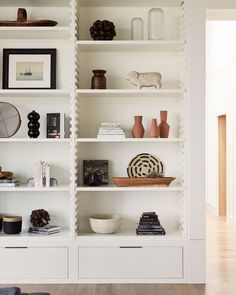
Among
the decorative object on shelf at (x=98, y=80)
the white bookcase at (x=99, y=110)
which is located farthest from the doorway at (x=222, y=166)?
the decorative object on shelf at (x=98, y=80)

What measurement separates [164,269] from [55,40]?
7.42ft

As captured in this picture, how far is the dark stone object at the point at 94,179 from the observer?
168 inches

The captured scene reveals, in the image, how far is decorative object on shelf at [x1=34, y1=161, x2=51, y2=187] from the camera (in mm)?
4160

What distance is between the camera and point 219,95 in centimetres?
884

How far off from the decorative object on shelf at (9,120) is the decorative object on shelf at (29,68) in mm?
190

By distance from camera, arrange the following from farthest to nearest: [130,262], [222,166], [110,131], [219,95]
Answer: [222,166] < [219,95] < [110,131] < [130,262]

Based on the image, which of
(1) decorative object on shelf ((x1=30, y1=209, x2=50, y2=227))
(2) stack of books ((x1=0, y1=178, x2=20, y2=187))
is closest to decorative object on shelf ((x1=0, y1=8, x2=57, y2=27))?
A: (2) stack of books ((x1=0, y1=178, x2=20, y2=187))

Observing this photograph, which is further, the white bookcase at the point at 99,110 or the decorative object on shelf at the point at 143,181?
the white bookcase at the point at 99,110

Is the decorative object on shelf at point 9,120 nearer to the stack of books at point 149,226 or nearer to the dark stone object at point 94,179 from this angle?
the dark stone object at point 94,179

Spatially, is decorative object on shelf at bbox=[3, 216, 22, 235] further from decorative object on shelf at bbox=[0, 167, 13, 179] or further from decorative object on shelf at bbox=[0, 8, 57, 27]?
decorative object on shelf at bbox=[0, 8, 57, 27]

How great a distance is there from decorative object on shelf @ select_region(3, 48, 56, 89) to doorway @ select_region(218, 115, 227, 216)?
5.20 m

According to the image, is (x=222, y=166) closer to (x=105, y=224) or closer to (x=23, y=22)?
(x=105, y=224)

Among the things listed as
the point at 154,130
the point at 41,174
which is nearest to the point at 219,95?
the point at 154,130

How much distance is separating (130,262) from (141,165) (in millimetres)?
879
